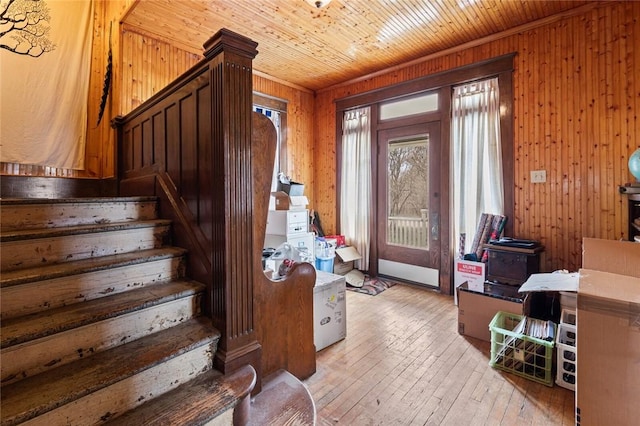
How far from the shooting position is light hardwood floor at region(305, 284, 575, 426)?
174 centimetres

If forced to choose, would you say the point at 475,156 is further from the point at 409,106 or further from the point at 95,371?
the point at 95,371

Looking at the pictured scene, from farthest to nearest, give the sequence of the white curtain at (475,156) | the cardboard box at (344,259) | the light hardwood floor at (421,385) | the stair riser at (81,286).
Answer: the cardboard box at (344,259) → the white curtain at (475,156) → the light hardwood floor at (421,385) → the stair riser at (81,286)

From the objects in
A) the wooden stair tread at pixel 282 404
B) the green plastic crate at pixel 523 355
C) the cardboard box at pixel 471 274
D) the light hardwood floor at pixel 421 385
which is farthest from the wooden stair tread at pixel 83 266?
the cardboard box at pixel 471 274

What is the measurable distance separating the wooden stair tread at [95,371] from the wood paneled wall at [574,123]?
11.3 feet

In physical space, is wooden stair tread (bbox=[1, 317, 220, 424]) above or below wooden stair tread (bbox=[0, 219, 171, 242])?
below

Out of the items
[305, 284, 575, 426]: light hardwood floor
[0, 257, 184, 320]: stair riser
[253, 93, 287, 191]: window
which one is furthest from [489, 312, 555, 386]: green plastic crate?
[253, 93, 287, 191]: window

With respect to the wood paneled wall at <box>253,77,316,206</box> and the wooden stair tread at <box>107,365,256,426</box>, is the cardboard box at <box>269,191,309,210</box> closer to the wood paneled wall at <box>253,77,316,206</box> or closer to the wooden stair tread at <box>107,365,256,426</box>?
the wood paneled wall at <box>253,77,316,206</box>

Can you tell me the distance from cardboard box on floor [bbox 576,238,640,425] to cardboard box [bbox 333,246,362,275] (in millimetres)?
3177

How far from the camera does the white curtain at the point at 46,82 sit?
2.56m

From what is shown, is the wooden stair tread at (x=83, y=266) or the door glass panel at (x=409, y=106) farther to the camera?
the door glass panel at (x=409, y=106)

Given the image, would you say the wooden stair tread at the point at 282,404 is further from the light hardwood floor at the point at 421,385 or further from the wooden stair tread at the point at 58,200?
the wooden stair tread at the point at 58,200

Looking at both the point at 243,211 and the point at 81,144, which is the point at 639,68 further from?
the point at 81,144

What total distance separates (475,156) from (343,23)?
216cm

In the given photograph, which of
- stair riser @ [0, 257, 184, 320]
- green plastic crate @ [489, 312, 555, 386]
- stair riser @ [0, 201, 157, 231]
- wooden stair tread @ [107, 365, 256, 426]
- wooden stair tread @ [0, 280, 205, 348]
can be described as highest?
stair riser @ [0, 201, 157, 231]
